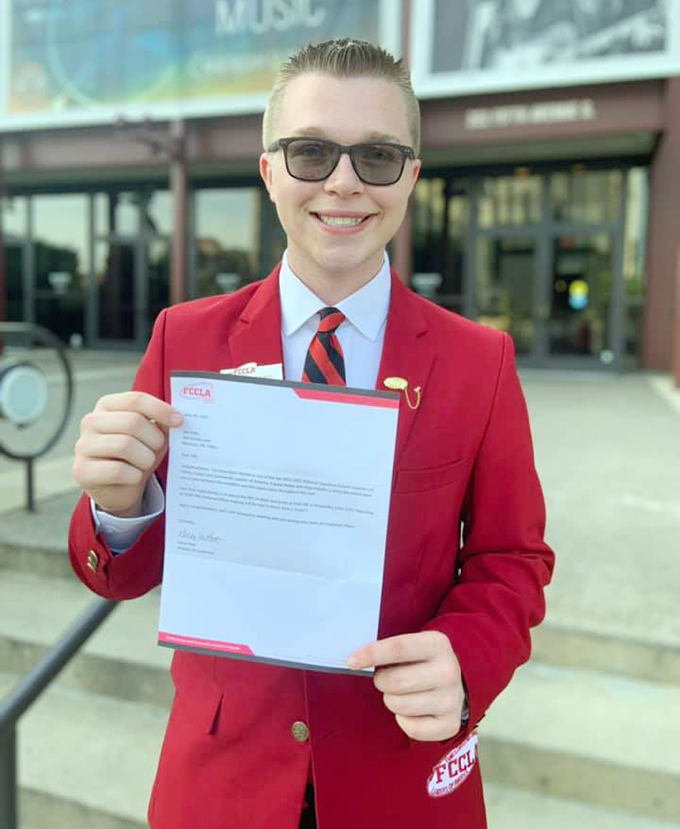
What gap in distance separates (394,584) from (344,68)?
2.56 feet

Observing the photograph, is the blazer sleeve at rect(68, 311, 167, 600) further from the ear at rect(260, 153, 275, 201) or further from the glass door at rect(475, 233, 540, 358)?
the glass door at rect(475, 233, 540, 358)

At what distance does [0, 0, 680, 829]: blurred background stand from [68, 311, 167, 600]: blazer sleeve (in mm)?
1914

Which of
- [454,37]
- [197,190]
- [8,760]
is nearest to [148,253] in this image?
[197,190]

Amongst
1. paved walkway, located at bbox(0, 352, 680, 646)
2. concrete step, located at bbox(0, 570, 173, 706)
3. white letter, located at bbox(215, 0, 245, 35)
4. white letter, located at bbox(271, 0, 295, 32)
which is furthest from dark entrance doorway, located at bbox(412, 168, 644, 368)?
concrete step, located at bbox(0, 570, 173, 706)

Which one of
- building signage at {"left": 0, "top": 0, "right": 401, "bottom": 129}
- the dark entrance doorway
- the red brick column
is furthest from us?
the dark entrance doorway

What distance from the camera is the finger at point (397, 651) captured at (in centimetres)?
104

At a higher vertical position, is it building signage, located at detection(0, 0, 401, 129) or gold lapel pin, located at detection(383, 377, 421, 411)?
building signage, located at detection(0, 0, 401, 129)

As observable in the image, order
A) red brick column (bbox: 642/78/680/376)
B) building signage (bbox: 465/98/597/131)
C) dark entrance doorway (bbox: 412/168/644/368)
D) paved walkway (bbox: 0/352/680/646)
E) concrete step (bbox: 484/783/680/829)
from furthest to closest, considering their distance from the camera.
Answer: dark entrance doorway (bbox: 412/168/644/368)
red brick column (bbox: 642/78/680/376)
building signage (bbox: 465/98/597/131)
paved walkway (bbox: 0/352/680/646)
concrete step (bbox: 484/783/680/829)

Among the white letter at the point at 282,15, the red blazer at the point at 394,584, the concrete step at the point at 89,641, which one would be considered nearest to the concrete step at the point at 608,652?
the concrete step at the point at 89,641

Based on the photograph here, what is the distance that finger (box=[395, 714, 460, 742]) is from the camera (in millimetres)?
1052

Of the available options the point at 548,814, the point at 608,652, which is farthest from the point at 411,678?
the point at 608,652

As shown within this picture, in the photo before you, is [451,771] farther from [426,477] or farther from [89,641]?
[89,641]

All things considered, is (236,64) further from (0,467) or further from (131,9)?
(0,467)

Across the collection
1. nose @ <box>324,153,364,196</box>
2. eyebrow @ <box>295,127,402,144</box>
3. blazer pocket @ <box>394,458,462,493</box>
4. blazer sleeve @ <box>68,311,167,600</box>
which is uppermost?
eyebrow @ <box>295,127,402,144</box>
